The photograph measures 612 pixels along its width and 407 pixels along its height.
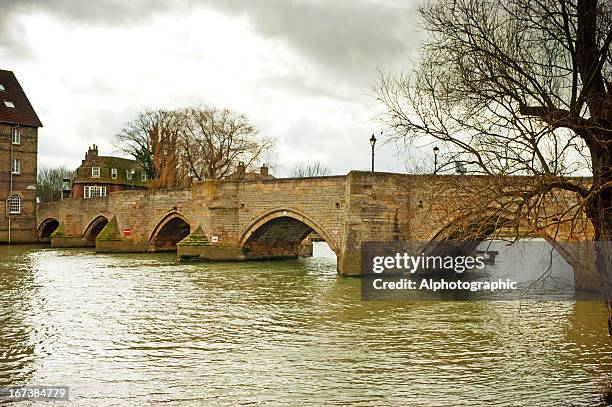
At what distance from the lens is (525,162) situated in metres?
5.99

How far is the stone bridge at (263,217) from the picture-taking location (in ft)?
62.3

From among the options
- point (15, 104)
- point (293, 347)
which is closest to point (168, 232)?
point (15, 104)

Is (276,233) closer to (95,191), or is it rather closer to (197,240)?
(197,240)

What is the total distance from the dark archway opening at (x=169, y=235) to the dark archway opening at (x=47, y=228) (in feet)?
46.2

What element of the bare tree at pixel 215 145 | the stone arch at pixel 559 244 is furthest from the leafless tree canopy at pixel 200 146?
the stone arch at pixel 559 244

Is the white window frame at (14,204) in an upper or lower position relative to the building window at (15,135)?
lower

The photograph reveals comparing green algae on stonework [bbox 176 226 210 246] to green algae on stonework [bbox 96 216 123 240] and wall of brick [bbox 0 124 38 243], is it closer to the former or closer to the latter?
green algae on stonework [bbox 96 216 123 240]

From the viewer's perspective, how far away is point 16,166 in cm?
4138

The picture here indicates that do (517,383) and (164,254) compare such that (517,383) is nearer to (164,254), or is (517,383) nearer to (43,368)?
(43,368)

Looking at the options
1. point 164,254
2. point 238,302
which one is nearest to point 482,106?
point 238,302

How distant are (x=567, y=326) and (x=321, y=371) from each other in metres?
5.59

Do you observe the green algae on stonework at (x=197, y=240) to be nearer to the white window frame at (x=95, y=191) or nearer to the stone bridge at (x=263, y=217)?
the stone bridge at (x=263, y=217)

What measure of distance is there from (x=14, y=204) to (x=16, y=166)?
2.51 metres

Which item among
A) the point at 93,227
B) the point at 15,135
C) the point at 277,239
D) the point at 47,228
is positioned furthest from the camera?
the point at 47,228
